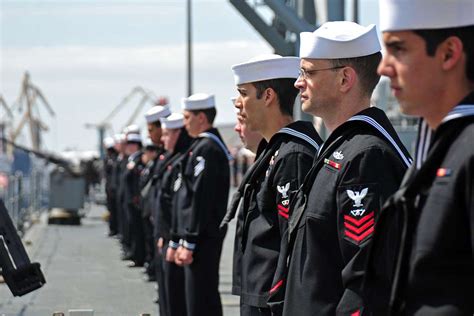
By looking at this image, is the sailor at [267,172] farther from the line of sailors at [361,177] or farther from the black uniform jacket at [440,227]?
the black uniform jacket at [440,227]

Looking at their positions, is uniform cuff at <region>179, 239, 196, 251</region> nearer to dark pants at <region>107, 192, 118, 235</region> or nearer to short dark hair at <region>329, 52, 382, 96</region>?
short dark hair at <region>329, 52, 382, 96</region>

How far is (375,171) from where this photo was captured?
4555mm

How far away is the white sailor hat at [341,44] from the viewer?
5.00m

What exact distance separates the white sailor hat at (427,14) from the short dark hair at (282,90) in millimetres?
2895

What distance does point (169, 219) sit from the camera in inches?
Answer: 416

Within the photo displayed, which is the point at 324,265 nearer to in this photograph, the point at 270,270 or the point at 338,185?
the point at 338,185

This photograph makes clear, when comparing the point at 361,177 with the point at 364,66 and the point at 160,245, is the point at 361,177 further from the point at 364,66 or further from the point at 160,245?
the point at 160,245

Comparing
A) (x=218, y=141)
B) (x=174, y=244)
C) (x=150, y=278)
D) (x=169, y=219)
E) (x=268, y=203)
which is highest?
(x=268, y=203)

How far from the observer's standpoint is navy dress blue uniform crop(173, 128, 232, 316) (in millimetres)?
8766

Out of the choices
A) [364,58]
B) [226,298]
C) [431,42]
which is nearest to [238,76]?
[364,58]

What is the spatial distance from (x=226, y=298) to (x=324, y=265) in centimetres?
794

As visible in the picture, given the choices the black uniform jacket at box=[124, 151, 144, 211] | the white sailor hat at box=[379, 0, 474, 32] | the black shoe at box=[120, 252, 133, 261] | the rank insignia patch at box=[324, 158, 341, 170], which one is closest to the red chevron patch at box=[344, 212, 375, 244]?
the rank insignia patch at box=[324, 158, 341, 170]

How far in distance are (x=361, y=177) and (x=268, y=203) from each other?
1.28 m

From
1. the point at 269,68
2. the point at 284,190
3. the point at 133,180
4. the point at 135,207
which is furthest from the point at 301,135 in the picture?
the point at 133,180
